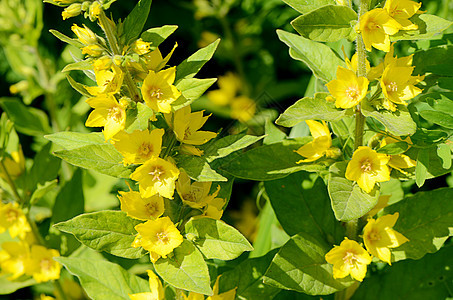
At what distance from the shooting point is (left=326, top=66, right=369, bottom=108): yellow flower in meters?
1.30

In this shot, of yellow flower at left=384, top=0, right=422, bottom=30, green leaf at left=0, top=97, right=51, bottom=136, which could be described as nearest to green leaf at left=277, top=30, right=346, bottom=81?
yellow flower at left=384, top=0, right=422, bottom=30

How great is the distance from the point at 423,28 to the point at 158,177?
0.76m

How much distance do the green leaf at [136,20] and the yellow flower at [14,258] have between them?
1083 mm

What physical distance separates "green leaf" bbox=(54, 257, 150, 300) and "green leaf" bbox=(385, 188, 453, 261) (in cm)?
77

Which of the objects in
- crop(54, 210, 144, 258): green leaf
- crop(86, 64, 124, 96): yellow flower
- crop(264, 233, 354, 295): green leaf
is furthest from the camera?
crop(264, 233, 354, 295): green leaf

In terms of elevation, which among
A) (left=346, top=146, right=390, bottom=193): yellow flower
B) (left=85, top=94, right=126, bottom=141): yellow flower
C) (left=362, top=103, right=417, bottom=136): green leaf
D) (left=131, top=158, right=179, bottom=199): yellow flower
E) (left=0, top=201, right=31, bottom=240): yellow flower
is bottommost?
(left=0, top=201, right=31, bottom=240): yellow flower

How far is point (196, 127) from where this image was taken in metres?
1.34

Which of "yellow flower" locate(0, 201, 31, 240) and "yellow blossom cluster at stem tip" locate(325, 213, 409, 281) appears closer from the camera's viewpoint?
"yellow blossom cluster at stem tip" locate(325, 213, 409, 281)

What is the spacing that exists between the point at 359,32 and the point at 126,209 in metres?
0.73

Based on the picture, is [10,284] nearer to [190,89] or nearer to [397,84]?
[190,89]

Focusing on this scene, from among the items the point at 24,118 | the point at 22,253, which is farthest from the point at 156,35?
the point at 24,118

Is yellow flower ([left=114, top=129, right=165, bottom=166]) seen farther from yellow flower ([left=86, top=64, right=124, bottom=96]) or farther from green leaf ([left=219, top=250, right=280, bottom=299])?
green leaf ([left=219, top=250, right=280, bottom=299])

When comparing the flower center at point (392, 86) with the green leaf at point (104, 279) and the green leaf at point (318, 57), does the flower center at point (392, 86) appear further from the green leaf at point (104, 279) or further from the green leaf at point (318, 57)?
the green leaf at point (104, 279)

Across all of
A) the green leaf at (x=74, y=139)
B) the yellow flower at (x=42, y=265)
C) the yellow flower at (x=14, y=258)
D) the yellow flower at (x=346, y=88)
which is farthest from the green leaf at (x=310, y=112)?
the yellow flower at (x=14, y=258)
